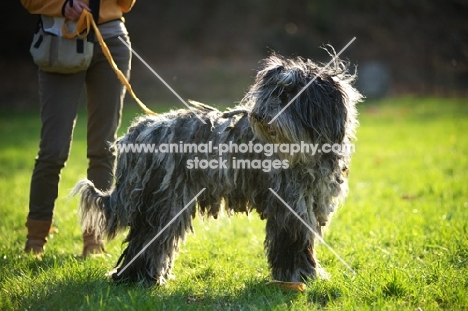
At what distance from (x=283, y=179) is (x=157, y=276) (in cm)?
117

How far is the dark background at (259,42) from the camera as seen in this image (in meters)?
20.0

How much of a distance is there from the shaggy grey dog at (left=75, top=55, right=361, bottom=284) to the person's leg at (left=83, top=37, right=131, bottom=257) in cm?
78

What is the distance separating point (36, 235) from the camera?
470cm

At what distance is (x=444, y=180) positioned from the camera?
6.98 m

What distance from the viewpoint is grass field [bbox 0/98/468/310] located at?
349 centimetres

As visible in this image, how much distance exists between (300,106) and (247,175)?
0.64 m

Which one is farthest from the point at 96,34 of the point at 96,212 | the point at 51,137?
the point at 96,212

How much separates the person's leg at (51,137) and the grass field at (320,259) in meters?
0.32

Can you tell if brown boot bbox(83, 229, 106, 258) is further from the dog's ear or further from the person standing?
the dog's ear

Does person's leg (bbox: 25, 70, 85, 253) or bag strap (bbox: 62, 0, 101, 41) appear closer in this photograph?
bag strap (bbox: 62, 0, 101, 41)

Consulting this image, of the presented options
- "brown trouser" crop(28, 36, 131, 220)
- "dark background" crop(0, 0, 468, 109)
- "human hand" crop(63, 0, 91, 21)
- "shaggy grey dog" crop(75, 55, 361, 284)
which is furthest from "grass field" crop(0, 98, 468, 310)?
"dark background" crop(0, 0, 468, 109)

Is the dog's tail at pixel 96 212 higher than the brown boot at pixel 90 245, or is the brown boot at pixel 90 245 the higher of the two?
the dog's tail at pixel 96 212

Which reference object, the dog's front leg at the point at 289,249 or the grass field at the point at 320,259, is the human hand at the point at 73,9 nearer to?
the grass field at the point at 320,259

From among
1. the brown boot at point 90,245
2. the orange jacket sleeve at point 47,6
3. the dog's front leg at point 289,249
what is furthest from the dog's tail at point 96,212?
the orange jacket sleeve at point 47,6
